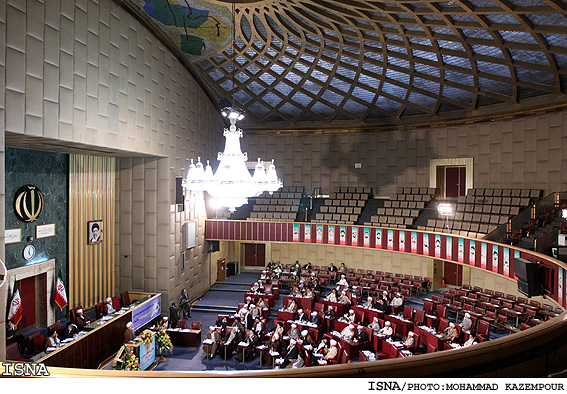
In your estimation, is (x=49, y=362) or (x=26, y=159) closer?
(x=49, y=362)

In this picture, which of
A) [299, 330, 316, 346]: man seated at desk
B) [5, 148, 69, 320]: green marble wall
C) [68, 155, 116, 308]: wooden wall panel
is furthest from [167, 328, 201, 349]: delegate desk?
[5, 148, 69, 320]: green marble wall

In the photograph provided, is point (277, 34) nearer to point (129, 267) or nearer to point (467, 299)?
point (129, 267)

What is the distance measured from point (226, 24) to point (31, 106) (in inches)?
284

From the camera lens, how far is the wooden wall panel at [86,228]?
1359 centimetres

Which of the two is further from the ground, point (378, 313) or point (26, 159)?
point (26, 159)

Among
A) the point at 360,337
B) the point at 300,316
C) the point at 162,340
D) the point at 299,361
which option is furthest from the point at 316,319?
the point at 162,340

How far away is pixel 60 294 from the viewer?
12438 millimetres

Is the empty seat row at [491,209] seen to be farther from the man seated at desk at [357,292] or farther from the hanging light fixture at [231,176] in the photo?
the hanging light fixture at [231,176]

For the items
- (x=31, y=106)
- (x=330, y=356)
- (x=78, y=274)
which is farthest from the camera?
(x=78, y=274)

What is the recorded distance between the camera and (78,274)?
1374 cm

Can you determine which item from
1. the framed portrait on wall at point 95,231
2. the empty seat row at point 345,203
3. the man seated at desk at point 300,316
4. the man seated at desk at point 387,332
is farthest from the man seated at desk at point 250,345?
the empty seat row at point 345,203

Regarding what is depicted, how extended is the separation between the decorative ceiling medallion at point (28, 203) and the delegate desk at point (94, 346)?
3.92 meters

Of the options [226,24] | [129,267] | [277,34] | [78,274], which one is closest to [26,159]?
[78,274]

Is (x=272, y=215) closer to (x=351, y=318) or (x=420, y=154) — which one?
(x=420, y=154)
